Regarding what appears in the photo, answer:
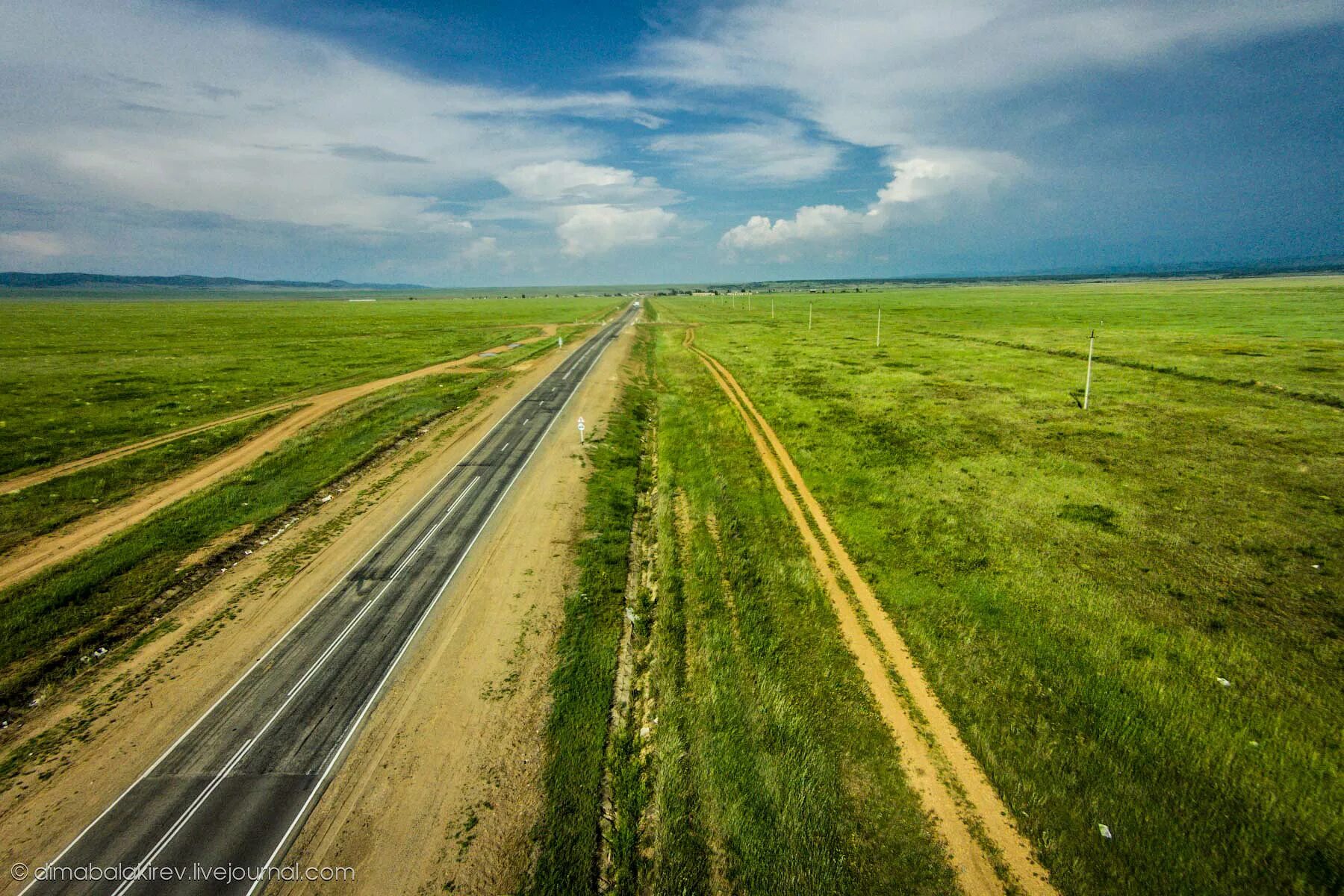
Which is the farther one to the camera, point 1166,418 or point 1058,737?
point 1166,418

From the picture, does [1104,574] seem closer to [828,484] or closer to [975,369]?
[828,484]

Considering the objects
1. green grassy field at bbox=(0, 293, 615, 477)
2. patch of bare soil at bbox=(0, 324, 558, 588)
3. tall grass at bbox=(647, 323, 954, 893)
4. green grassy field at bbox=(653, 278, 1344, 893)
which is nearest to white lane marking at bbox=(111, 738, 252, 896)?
tall grass at bbox=(647, 323, 954, 893)

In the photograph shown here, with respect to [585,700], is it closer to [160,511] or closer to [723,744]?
[723,744]

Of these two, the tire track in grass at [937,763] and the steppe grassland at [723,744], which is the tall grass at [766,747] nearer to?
the steppe grassland at [723,744]

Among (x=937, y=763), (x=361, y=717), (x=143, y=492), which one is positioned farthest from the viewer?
(x=143, y=492)

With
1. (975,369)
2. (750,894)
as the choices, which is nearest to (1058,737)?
(750,894)

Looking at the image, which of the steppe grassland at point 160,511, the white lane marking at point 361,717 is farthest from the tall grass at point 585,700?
the steppe grassland at point 160,511

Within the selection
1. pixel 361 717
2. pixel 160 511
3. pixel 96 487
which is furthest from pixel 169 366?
pixel 361 717
